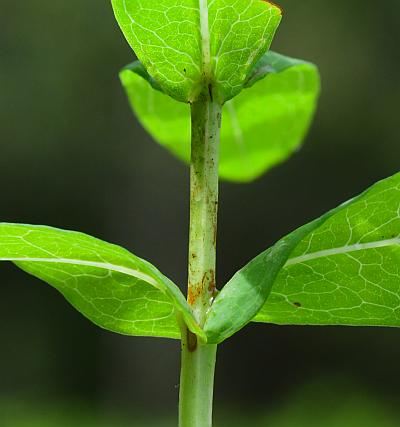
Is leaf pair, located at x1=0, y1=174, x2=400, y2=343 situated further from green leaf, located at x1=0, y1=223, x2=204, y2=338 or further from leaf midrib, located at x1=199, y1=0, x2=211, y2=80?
leaf midrib, located at x1=199, y1=0, x2=211, y2=80

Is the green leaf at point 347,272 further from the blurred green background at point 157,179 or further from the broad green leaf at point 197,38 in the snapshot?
the blurred green background at point 157,179

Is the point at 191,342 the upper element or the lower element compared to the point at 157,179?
lower

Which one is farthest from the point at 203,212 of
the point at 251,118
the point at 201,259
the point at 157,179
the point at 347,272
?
the point at 157,179

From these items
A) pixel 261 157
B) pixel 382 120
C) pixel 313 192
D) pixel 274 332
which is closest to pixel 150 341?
pixel 274 332

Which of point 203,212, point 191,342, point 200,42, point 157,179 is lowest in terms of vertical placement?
point 191,342

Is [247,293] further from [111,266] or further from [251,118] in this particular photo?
[251,118]
